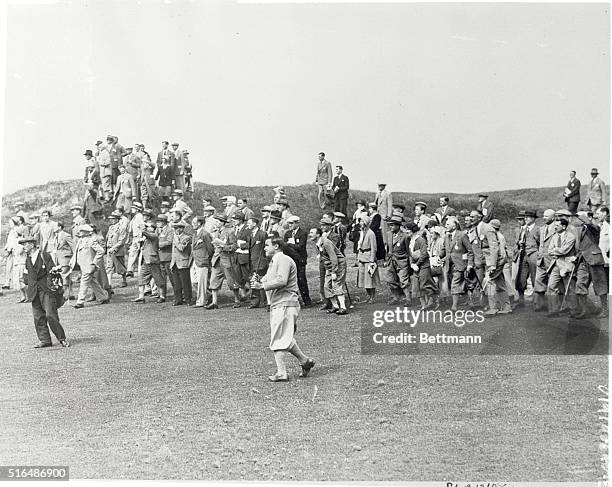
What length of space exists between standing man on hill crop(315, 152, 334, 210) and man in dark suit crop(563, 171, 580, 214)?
433cm

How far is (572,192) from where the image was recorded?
13.5m

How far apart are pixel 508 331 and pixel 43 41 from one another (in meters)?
8.39

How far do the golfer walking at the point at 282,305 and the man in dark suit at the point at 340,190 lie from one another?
4.90 m

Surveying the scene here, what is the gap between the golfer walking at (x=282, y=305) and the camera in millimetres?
9531

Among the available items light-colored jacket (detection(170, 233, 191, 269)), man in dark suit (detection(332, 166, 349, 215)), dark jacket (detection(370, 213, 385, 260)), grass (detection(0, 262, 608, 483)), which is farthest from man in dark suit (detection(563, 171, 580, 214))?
light-colored jacket (detection(170, 233, 191, 269))

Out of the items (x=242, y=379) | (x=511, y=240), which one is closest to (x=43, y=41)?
(x=242, y=379)

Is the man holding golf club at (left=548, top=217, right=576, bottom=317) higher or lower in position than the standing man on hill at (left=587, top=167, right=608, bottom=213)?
lower

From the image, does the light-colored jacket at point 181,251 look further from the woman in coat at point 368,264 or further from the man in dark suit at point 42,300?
the woman in coat at point 368,264

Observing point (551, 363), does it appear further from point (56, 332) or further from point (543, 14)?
point (56, 332)

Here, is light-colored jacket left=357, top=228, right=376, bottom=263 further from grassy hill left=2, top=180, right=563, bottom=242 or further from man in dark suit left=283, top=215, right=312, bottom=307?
grassy hill left=2, top=180, right=563, bottom=242

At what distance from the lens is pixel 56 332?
11.5 metres

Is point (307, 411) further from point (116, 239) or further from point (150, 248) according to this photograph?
point (116, 239)

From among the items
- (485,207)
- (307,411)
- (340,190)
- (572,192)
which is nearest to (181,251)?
(340,190)

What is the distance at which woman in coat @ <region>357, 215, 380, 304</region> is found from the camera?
42.1 ft
